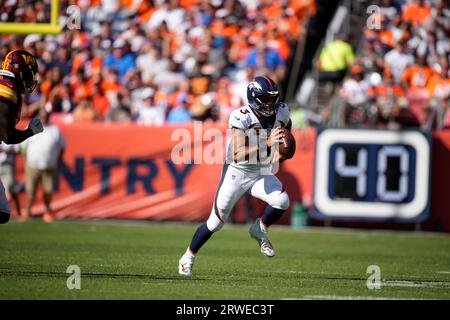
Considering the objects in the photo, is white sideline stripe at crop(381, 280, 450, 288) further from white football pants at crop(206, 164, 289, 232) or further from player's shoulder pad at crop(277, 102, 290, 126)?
player's shoulder pad at crop(277, 102, 290, 126)

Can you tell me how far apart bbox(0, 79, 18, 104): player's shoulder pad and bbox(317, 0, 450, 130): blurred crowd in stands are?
351 inches

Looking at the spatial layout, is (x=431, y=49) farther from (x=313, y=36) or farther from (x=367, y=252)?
(x=367, y=252)

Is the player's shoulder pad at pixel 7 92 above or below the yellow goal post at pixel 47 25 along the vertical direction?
below

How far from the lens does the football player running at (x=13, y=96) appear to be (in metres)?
8.44

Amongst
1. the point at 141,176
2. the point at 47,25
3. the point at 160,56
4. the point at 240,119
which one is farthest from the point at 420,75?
the point at 240,119

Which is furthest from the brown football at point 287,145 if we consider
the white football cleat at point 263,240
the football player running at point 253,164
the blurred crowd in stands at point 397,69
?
the blurred crowd in stands at point 397,69

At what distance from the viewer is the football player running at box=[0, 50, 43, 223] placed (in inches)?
332

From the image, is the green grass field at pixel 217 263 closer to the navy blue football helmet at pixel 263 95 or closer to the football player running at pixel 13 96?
the football player running at pixel 13 96

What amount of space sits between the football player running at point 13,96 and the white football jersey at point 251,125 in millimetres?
1836

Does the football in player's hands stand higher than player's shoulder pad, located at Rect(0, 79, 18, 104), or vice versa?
player's shoulder pad, located at Rect(0, 79, 18, 104)

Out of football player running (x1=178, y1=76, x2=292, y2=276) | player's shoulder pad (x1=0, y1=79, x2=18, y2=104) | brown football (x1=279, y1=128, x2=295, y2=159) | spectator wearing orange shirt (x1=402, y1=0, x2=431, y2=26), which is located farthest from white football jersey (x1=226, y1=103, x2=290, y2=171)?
spectator wearing orange shirt (x1=402, y1=0, x2=431, y2=26)

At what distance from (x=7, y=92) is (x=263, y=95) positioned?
2.37m

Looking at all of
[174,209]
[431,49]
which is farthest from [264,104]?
[431,49]

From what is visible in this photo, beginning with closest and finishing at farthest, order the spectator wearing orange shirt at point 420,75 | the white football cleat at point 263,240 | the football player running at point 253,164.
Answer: the football player running at point 253,164 → the white football cleat at point 263,240 → the spectator wearing orange shirt at point 420,75
